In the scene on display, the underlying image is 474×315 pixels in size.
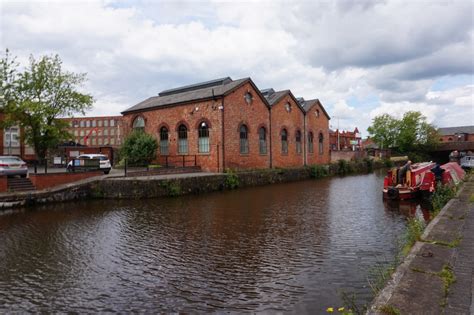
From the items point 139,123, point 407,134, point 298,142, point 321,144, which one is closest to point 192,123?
point 139,123

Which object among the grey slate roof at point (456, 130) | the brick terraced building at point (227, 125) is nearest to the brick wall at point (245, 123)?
the brick terraced building at point (227, 125)

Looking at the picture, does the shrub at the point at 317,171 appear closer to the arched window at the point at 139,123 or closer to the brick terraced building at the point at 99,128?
the arched window at the point at 139,123

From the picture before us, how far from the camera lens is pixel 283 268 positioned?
610cm

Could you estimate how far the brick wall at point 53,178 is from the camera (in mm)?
15023

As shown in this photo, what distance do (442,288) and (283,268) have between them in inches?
113

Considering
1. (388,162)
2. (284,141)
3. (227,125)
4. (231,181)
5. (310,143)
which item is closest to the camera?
(231,181)

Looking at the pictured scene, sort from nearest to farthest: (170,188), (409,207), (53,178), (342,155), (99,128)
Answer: (409,207) < (53,178) < (170,188) < (342,155) < (99,128)

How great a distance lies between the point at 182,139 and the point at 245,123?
477cm

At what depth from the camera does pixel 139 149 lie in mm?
23062

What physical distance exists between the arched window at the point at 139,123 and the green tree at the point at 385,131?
43.6 meters

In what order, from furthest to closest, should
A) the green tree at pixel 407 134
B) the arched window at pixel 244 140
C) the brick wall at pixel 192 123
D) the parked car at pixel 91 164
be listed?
the green tree at pixel 407 134
the arched window at pixel 244 140
the brick wall at pixel 192 123
the parked car at pixel 91 164

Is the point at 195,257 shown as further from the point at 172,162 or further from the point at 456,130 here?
the point at 456,130

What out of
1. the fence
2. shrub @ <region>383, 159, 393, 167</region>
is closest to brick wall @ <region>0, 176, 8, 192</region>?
the fence

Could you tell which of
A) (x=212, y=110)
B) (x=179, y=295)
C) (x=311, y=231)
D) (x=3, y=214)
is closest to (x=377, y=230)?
(x=311, y=231)
